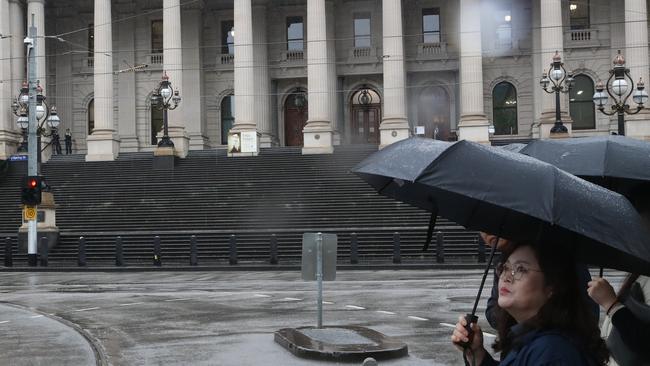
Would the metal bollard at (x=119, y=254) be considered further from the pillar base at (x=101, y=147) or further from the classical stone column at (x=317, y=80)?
the pillar base at (x=101, y=147)

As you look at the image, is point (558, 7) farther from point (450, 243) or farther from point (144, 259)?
point (144, 259)

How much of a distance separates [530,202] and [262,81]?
45255 mm

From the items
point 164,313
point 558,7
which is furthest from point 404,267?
point 558,7

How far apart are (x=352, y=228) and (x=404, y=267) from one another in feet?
16.4

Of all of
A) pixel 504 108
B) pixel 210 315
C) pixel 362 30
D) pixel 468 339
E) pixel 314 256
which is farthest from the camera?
pixel 362 30

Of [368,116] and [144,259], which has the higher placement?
[368,116]

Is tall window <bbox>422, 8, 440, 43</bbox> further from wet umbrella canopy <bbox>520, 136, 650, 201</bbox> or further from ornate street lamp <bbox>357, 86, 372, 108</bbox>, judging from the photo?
wet umbrella canopy <bbox>520, 136, 650, 201</bbox>

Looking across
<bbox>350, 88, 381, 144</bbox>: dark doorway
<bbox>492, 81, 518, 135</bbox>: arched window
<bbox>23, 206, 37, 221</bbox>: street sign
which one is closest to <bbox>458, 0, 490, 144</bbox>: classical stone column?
<bbox>492, 81, 518, 135</bbox>: arched window

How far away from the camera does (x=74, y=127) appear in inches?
2037

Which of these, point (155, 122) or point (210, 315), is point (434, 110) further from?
point (210, 315)

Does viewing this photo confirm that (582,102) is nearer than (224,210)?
No

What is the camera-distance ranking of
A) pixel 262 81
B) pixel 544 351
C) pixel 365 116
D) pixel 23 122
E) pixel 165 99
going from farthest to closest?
1. pixel 365 116
2. pixel 262 81
3. pixel 165 99
4. pixel 23 122
5. pixel 544 351

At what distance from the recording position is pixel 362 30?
161 feet

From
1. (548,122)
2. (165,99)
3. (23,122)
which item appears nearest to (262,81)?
(165,99)
